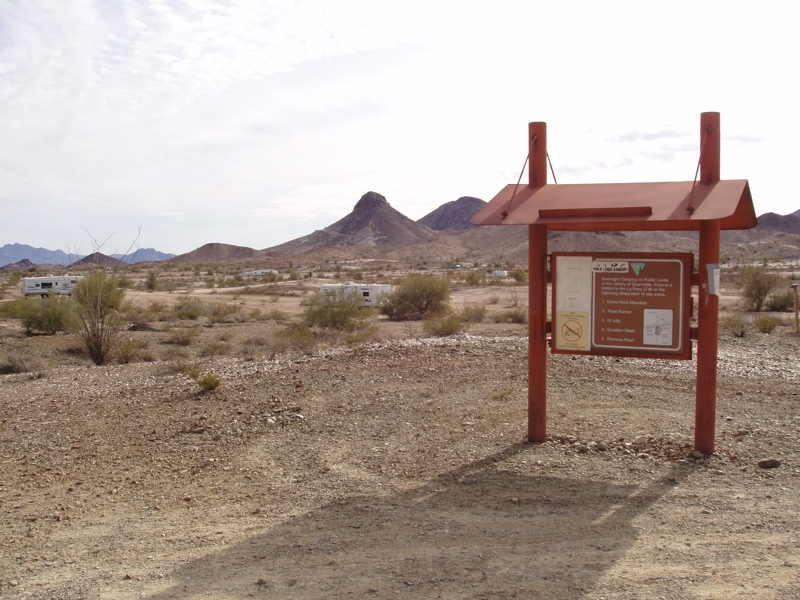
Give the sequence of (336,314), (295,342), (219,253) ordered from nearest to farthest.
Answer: (295,342), (336,314), (219,253)

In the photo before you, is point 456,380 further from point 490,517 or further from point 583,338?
point 490,517

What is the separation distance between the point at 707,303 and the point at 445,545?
3734mm

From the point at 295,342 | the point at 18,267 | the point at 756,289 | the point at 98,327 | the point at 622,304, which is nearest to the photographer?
the point at 622,304

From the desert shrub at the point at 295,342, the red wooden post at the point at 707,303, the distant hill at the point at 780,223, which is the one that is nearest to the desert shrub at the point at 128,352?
the desert shrub at the point at 295,342

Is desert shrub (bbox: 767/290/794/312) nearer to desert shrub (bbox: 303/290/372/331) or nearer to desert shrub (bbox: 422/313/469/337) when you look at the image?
desert shrub (bbox: 422/313/469/337)

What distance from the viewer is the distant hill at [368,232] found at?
510ft

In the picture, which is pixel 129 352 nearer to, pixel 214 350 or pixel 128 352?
pixel 128 352

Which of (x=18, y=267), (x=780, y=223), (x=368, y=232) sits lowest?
(x=18, y=267)

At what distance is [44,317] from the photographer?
981 inches

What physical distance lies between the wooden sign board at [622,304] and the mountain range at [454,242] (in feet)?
224

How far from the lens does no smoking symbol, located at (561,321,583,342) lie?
305 inches

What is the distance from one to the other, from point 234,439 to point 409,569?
396 cm

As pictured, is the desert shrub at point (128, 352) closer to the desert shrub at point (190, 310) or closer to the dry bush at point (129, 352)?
the dry bush at point (129, 352)

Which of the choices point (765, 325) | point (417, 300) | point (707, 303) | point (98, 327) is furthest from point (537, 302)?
point (417, 300)
